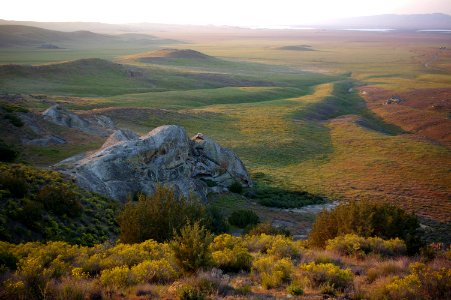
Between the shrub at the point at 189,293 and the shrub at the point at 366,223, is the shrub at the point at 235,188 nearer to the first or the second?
the shrub at the point at 366,223

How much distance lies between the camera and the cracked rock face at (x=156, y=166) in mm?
23900

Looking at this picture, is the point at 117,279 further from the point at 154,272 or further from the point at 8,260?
the point at 8,260

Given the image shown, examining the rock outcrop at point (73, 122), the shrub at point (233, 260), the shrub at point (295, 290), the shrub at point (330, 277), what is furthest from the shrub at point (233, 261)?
the rock outcrop at point (73, 122)

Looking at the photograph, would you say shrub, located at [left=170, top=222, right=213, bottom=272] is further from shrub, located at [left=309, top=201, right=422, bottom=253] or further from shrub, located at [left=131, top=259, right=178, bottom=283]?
shrub, located at [left=309, top=201, right=422, bottom=253]

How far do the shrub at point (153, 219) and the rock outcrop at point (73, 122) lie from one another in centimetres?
2685

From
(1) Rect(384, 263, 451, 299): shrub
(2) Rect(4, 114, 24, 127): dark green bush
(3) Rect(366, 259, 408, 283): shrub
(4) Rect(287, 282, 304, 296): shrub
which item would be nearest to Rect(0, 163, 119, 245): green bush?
(4) Rect(287, 282, 304, 296): shrub

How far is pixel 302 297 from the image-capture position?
9312mm

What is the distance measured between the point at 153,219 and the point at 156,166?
11937mm

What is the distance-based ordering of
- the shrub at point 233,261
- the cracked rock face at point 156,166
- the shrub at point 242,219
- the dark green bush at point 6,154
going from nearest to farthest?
the shrub at point 233,261 < the cracked rock face at point 156,166 < the shrub at point 242,219 < the dark green bush at point 6,154

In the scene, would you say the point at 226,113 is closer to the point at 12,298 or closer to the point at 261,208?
the point at 261,208

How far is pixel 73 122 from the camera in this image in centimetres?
4138

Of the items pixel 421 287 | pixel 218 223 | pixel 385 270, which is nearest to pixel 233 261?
pixel 385 270

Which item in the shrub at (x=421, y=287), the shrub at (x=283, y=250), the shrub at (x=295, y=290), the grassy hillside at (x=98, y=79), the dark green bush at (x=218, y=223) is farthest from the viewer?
the grassy hillside at (x=98, y=79)

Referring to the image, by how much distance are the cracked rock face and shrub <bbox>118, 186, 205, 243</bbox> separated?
7.77 meters
